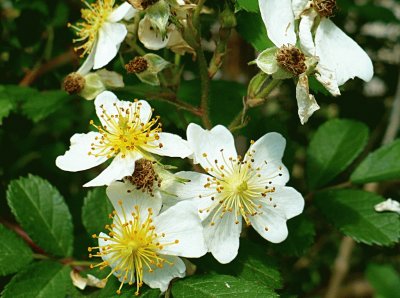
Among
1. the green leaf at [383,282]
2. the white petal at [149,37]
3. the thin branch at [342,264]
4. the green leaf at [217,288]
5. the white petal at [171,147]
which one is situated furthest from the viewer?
the thin branch at [342,264]

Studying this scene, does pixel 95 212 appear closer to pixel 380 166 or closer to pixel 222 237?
pixel 222 237

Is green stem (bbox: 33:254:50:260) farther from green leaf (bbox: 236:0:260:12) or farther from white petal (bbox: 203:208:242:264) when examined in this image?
green leaf (bbox: 236:0:260:12)

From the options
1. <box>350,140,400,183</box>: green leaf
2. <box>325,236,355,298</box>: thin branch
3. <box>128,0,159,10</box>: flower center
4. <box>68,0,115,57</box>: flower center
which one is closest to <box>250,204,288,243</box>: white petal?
<box>350,140,400,183</box>: green leaf

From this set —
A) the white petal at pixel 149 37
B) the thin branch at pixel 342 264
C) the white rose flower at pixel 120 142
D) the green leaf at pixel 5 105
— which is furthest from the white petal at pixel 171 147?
the thin branch at pixel 342 264

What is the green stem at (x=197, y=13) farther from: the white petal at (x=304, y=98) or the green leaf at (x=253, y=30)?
the white petal at (x=304, y=98)

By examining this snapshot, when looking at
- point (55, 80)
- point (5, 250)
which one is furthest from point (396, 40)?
point (5, 250)

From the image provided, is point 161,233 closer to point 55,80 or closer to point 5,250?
point 5,250

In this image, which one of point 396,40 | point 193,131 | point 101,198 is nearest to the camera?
point 193,131
